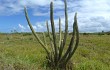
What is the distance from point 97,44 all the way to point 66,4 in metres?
12.1

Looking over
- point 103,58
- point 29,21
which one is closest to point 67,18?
point 29,21

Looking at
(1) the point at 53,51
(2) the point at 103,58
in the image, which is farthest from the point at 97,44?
(1) the point at 53,51

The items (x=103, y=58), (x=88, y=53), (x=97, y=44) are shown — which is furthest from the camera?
(x=97, y=44)

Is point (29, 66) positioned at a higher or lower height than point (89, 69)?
higher

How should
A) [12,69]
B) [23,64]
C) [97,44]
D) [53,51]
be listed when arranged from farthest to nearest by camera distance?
1. [97,44]
2. [53,51]
3. [23,64]
4. [12,69]

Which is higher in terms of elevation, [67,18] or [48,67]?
[67,18]

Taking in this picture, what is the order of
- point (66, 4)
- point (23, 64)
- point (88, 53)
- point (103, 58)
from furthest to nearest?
point (88, 53)
point (103, 58)
point (66, 4)
point (23, 64)

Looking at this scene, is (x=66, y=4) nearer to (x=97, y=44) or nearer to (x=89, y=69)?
(x=89, y=69)

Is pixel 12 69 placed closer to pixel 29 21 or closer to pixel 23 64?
pixel 23 64

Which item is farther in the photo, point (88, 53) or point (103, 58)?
point (88, 53)

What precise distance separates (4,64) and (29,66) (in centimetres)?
95

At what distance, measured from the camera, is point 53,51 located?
9594 mm

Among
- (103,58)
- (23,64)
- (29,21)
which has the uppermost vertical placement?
(29,21)

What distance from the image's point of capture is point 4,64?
767 cm
